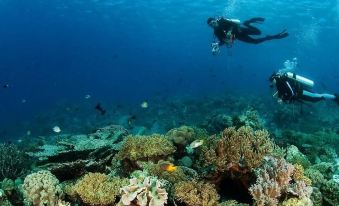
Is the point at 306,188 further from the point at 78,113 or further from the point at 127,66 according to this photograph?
the point at 127,66

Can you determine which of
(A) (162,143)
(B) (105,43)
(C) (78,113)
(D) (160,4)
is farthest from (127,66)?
(A) (162,143)

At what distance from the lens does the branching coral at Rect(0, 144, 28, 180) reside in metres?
9.38

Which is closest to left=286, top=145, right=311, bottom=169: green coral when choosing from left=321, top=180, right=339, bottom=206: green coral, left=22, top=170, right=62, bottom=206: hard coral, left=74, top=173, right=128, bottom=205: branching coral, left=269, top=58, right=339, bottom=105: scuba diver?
left=321, top=180, right=339, bottom=206: green coral

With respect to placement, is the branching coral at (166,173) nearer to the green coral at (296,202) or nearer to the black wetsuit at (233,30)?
the green coral at (296,202)

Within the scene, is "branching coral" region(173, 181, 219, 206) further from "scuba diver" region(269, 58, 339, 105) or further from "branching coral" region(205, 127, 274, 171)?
"scuba diver" region(269, 58, 339, 105)

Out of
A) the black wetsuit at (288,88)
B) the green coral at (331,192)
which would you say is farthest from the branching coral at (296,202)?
the black wetsuit at (288,88)

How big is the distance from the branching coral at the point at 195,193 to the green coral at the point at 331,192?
2.64 meters

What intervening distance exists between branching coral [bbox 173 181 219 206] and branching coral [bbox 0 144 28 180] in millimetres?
5368

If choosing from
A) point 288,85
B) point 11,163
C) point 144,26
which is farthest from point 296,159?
point 144,26

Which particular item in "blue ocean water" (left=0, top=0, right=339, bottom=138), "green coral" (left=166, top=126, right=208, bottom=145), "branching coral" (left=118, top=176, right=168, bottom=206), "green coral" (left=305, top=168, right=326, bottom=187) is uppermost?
"branching coral" (left=118, top=176, right=168, bottom=206)

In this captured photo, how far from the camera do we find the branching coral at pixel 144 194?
5.50m

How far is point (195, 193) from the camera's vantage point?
5.83 meters

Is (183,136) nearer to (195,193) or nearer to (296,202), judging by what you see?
(195,193)

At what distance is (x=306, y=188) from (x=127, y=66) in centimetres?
17461
